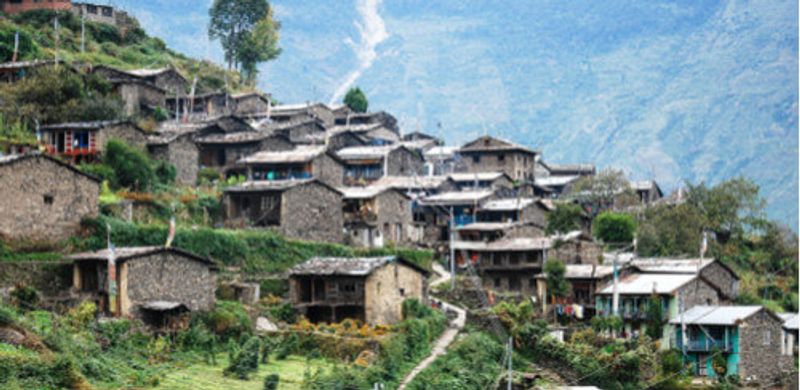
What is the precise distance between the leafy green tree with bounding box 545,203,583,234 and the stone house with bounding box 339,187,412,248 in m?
7.96

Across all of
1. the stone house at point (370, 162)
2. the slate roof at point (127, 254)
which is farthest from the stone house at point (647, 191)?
the slate roof at point (127, 254)

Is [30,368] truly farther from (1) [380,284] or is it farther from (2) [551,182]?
(2) [551,182]

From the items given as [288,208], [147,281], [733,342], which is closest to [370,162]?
[288,208]

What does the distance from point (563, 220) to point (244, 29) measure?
42908 mm

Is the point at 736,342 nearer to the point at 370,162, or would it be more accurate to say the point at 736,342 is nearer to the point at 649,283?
the point at 649,283

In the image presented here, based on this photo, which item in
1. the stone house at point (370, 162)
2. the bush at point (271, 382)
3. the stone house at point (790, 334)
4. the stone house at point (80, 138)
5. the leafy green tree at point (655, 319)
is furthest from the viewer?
the stone house at point (370, 162)

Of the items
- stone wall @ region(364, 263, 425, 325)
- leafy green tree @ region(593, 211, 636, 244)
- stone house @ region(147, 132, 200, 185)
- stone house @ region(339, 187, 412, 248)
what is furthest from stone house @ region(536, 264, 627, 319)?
stone house @ region(147, 132, 200, 185)

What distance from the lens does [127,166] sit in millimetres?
58875

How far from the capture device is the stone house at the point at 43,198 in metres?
47.8

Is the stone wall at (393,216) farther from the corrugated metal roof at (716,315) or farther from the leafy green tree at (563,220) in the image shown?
the corrugated metal roof at (716,315)

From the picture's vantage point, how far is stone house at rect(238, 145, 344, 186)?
69438mm

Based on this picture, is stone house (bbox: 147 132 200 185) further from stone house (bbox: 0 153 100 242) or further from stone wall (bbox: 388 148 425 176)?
stone wall (bbox: 388 148 425 176)

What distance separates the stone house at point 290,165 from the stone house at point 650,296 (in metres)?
17.4

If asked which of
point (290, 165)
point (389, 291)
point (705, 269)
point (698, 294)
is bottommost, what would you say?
point (698, 294)
